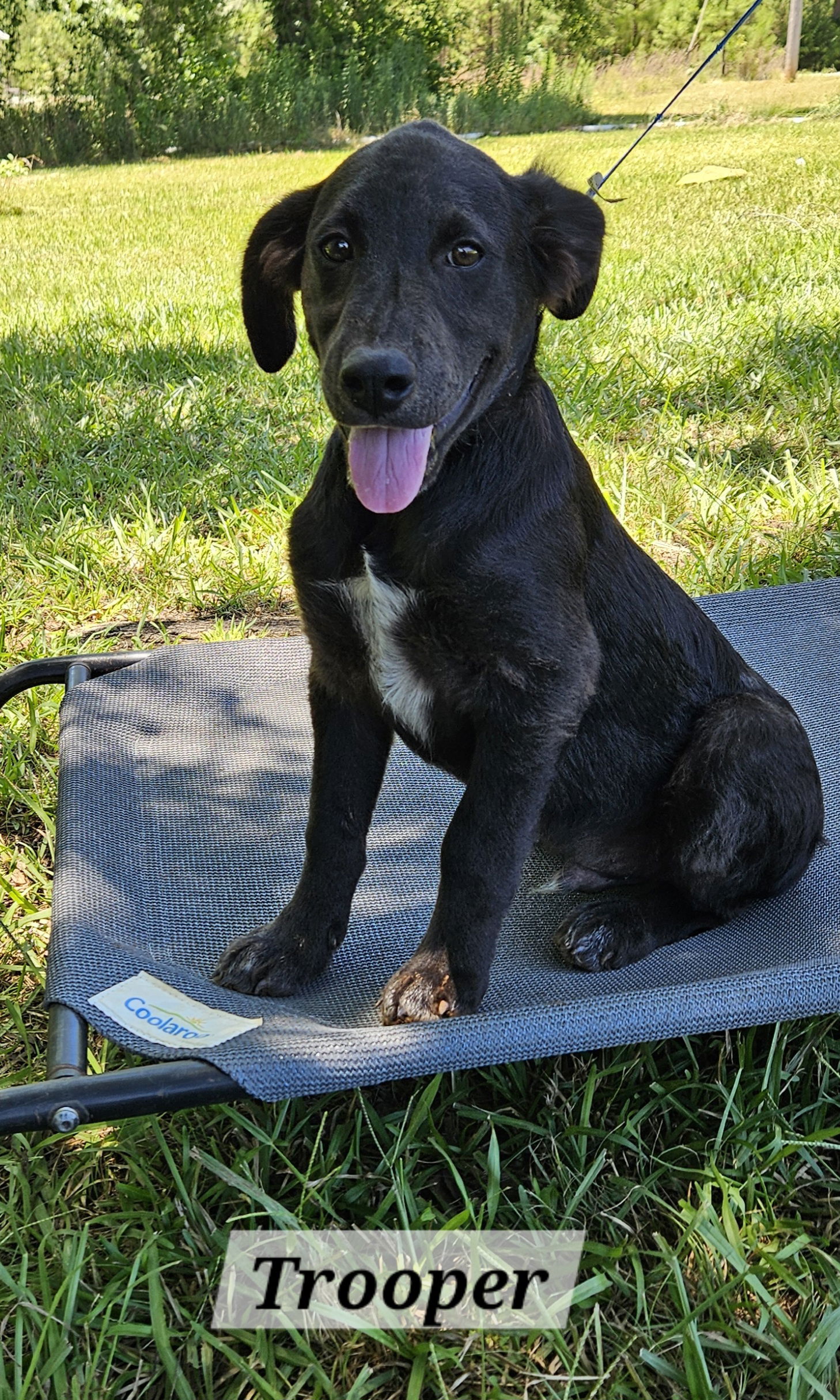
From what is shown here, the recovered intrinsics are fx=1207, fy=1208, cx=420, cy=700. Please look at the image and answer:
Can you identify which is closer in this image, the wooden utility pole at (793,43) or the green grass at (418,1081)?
the green grass at (418,1081)

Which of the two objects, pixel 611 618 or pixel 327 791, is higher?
pixel 611 618

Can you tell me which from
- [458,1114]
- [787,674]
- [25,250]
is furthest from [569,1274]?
[25,250]

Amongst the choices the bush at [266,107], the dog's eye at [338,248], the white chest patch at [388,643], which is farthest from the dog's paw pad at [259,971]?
the bush at [266,107]

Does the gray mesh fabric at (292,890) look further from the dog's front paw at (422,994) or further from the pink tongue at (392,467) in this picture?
the pink tongue at (392,467)

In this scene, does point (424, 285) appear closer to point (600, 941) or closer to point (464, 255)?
point (464, 255)

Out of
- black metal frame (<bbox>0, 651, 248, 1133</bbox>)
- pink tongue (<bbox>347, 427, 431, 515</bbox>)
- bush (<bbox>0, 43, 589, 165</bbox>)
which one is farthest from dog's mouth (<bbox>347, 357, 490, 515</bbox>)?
bush (<bbox>0, 43, 589, 165</bbox>)

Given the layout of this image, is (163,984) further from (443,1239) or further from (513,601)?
(513,601)

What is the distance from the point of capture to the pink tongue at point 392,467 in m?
1.79

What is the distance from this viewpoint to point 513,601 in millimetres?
1872

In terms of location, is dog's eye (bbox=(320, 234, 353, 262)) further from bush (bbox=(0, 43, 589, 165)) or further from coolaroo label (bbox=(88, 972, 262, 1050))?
bush (bbox=(0, 43, 589, 165))

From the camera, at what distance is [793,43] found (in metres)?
13.4

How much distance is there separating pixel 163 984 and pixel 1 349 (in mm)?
4897

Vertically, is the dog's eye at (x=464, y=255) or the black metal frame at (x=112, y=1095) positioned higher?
the dog's eye at (x=464, y=255)

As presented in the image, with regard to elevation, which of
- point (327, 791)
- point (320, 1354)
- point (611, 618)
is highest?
point (611, 618)
